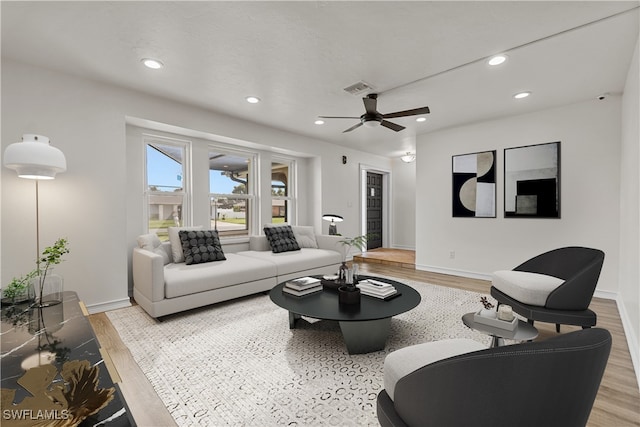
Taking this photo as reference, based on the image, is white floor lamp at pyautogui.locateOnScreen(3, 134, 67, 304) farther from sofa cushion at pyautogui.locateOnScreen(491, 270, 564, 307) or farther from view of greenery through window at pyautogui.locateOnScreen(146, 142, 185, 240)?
sofa cushion at pyautogui.locateOnScreen(491, 270, 564, 307)

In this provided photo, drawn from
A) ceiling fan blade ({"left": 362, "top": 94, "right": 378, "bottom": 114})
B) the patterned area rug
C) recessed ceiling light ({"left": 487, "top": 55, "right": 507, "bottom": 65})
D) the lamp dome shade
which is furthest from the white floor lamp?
recessed ceiling light ({"left": 487, "top": 55, "right": 507, "bottom": 65})

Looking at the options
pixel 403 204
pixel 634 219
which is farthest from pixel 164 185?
pixel 403 204

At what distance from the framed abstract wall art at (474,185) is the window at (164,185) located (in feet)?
14.5

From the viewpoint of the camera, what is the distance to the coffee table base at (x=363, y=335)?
2182mm

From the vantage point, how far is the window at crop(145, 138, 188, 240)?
393 cm

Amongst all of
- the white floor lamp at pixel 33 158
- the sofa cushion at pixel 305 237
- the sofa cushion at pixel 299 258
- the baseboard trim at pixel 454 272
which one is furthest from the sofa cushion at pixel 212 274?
the baseboard trim at pixel 454 272

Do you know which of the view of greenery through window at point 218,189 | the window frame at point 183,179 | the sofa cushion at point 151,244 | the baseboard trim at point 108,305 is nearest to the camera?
the baseboard trim at point 108,305

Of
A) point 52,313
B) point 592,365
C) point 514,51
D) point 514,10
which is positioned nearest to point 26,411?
point 52,313

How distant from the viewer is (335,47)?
245cm

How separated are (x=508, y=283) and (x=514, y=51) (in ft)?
6.86

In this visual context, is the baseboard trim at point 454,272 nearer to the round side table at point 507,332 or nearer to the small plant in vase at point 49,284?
the round side table at point 507,332

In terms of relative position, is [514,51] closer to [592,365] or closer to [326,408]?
[592,365]

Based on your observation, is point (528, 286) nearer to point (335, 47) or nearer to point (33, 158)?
point (335, 47)

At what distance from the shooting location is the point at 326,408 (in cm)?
162
